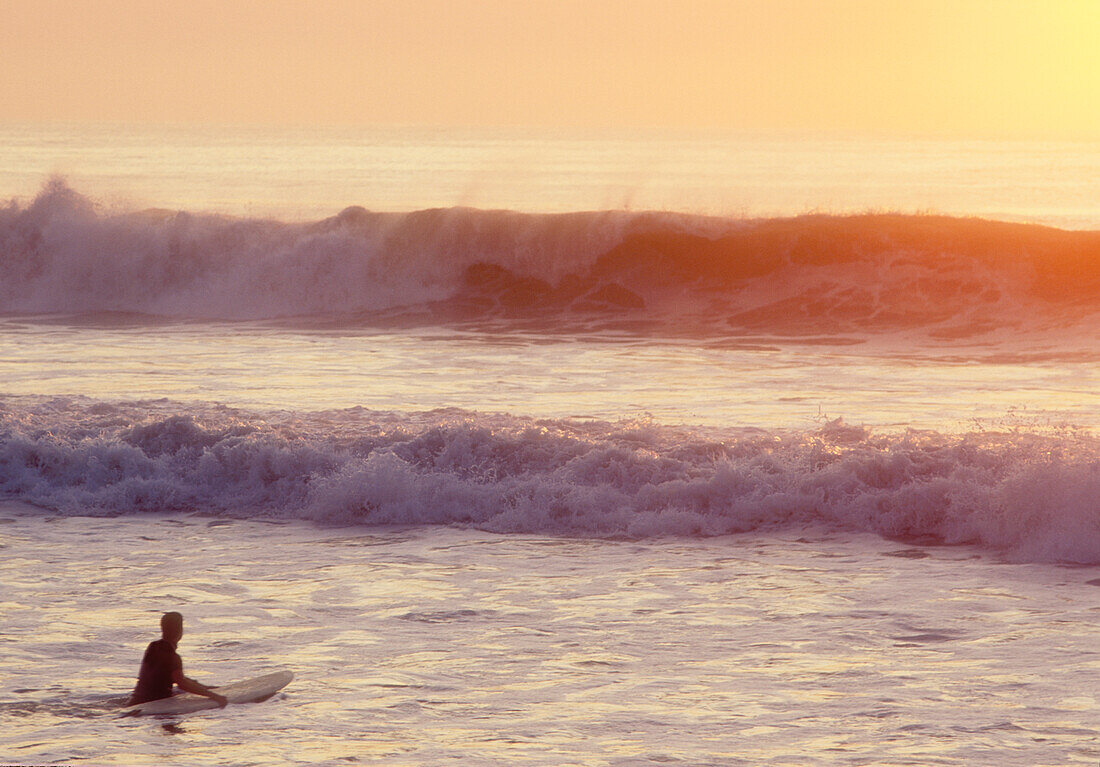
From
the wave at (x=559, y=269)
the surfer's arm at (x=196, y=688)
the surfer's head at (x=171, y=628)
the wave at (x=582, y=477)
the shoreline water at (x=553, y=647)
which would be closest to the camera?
the shoreline water at (x=553, y=647)

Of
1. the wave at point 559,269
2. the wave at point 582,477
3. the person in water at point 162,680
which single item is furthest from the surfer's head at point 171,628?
the wave at point 559,269

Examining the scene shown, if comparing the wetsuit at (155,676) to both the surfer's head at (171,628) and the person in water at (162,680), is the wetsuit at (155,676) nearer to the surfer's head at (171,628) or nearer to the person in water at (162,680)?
the person in water at (162,680)

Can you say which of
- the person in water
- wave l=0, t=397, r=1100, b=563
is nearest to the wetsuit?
the person in water

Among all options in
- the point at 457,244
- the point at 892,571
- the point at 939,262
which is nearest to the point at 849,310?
the point at 939,262

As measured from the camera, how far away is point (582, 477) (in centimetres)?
1237

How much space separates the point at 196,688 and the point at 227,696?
170 mm

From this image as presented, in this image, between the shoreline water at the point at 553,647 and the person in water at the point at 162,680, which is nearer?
the shoreline water at the point at 553,647

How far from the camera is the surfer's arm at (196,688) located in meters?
7.17

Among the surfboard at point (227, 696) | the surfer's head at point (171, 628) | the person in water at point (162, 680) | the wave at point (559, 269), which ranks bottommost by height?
the surfboard at point (227, 696)

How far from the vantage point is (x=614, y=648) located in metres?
8.20

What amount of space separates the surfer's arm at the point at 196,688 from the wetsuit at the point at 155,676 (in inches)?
1.5

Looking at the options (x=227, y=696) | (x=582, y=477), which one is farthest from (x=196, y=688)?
(x=582, y=477)

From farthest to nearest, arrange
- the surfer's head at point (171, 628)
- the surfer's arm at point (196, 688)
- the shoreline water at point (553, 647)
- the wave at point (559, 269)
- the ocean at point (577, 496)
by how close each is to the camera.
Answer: the wave at point (559, 269) → the surfer's head at point (171, 628) → the surfer's arm at point (196, 688) → the ocean at point (577, 496) → the shoreline water at point (553, 647)

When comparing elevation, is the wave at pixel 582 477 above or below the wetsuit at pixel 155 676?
above
